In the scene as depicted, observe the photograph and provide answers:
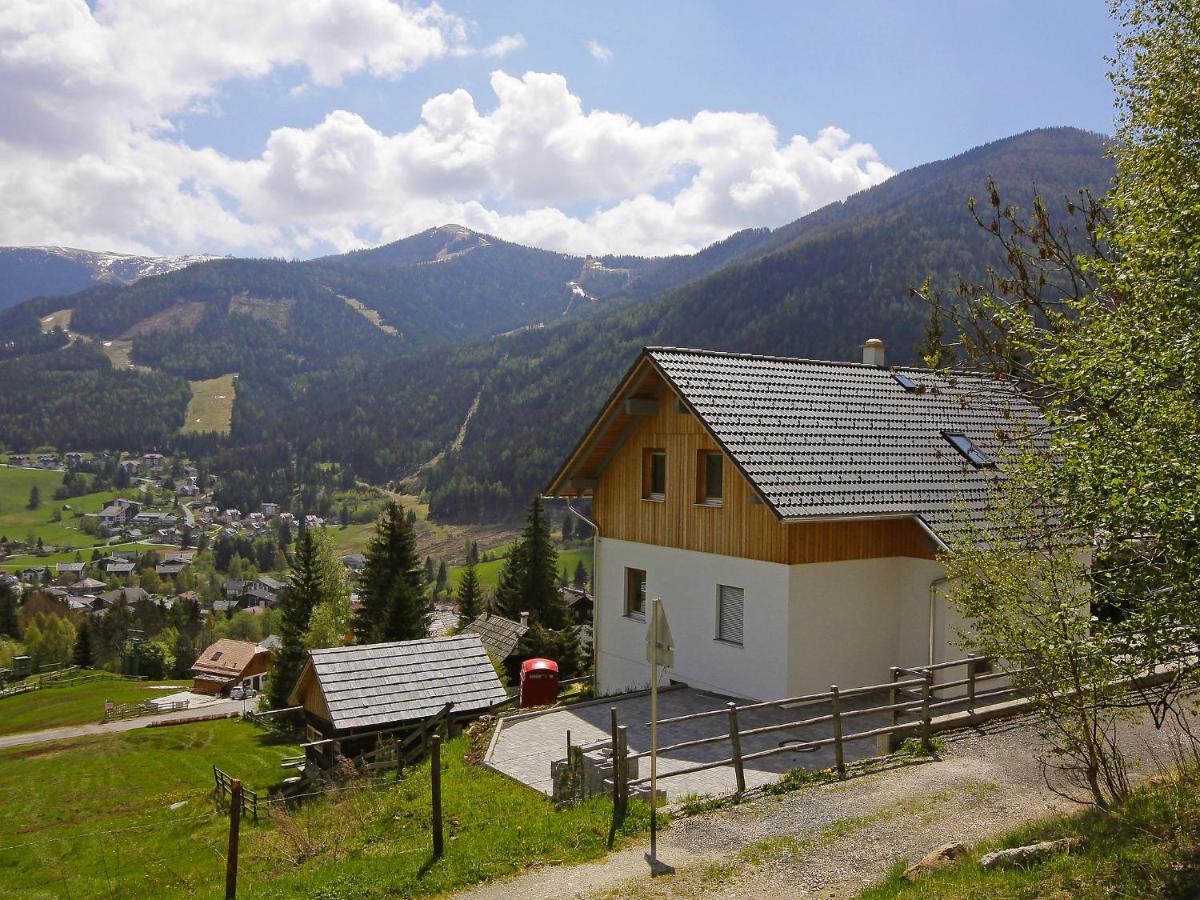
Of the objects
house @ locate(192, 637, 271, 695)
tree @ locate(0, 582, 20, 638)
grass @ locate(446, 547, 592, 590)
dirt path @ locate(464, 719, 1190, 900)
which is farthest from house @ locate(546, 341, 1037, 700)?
grass @ locate(446, 547, 592, 590)

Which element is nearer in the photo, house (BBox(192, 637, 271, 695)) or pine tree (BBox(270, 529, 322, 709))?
pine tree (BBox(270, 529, 322, 709))

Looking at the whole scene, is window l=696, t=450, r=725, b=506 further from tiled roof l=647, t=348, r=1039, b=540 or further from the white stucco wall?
the white stucco wall

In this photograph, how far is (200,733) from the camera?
4931 centimetres

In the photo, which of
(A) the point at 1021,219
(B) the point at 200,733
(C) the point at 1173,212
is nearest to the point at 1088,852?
(C) the point at 1173,212

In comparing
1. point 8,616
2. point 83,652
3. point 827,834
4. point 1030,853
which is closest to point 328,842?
point 827,834

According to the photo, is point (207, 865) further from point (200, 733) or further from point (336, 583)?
point (336, 583)

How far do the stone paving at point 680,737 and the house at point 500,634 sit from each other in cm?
2441

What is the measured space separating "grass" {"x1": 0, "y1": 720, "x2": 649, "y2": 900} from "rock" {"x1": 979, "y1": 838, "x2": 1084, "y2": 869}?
4128 millimetres

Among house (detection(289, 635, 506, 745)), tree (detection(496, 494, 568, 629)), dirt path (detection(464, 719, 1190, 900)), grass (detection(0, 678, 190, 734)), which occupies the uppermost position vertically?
dirt path (detection(464, 719, 1190, 900))

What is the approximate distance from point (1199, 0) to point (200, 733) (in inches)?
2079

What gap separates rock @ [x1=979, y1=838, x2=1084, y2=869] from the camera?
812 centimetres

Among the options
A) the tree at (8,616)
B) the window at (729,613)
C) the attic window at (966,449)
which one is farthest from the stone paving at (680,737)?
the tree at (8,616)

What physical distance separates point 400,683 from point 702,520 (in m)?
7.69

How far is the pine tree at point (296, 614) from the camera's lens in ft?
172
